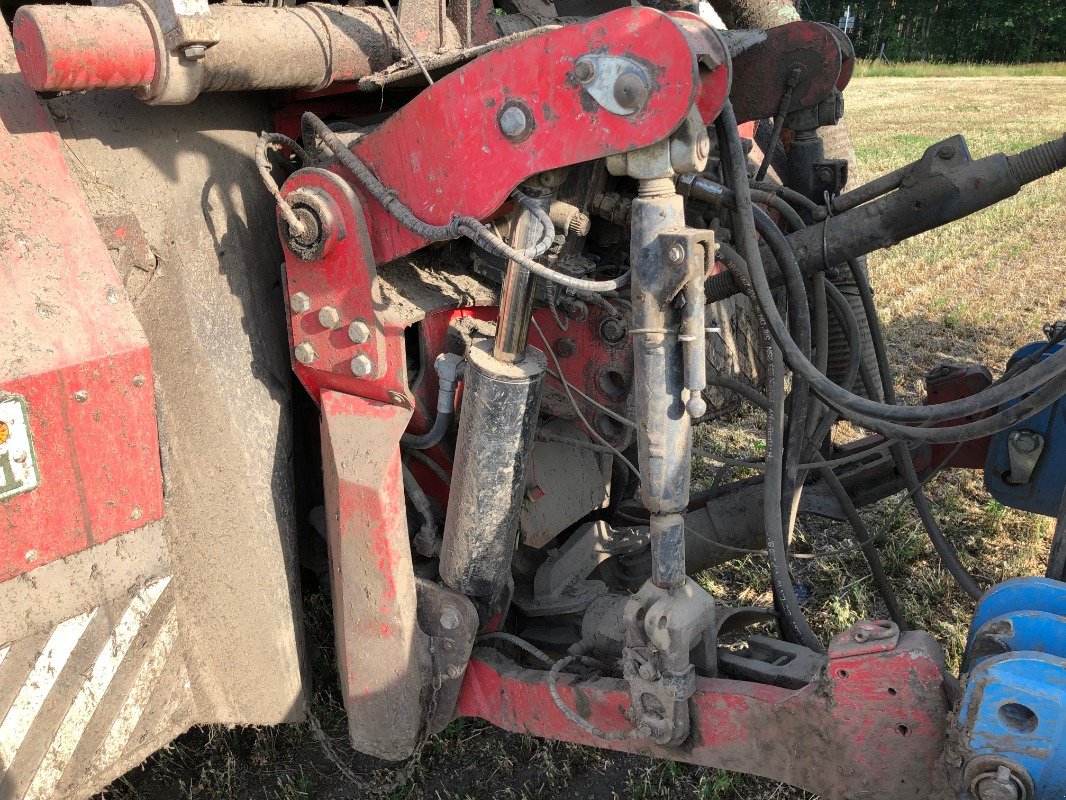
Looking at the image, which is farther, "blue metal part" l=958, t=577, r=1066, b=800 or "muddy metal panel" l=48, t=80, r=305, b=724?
"muddy metal panel" l=48, t=80, r=305, b=724

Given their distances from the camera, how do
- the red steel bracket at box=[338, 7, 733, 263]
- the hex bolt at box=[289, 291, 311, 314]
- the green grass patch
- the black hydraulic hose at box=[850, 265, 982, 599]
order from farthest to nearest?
the green grass patch < the black hydraulic hose at box=[850, 265, 982, 599] < the hex bolt at box=[289, 291, 311, 314] < the red steel bracket at box=[338, 7, 733, 263]

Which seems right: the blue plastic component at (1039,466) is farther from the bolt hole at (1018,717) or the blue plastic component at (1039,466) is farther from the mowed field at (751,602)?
the bolt hole at (1018,717)

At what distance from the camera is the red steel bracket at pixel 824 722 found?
1845 millimetres

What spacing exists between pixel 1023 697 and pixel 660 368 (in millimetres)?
792

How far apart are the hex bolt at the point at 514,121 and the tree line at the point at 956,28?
29.3m

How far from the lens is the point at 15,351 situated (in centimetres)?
182

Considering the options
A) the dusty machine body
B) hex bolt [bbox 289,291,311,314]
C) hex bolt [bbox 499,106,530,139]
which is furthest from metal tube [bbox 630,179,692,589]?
hex bolt [bbox 289,291,311,314]

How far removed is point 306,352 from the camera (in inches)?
88.6

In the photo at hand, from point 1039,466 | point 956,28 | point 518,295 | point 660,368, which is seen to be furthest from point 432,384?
point 956,28

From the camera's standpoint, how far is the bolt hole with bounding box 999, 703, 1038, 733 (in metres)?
1.63

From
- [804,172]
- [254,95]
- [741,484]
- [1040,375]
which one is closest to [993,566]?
[741,484]

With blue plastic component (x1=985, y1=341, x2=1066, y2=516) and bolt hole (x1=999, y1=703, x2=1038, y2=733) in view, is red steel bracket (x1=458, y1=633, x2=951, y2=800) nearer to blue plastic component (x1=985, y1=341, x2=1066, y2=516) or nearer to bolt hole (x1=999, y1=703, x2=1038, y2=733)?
bolt hole (x1=999, y1=703, x2=1038, y2=733)

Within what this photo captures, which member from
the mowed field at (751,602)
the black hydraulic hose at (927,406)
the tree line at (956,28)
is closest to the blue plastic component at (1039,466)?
the mowed field at (751,602)

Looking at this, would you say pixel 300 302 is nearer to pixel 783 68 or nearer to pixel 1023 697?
pixel 783 68
